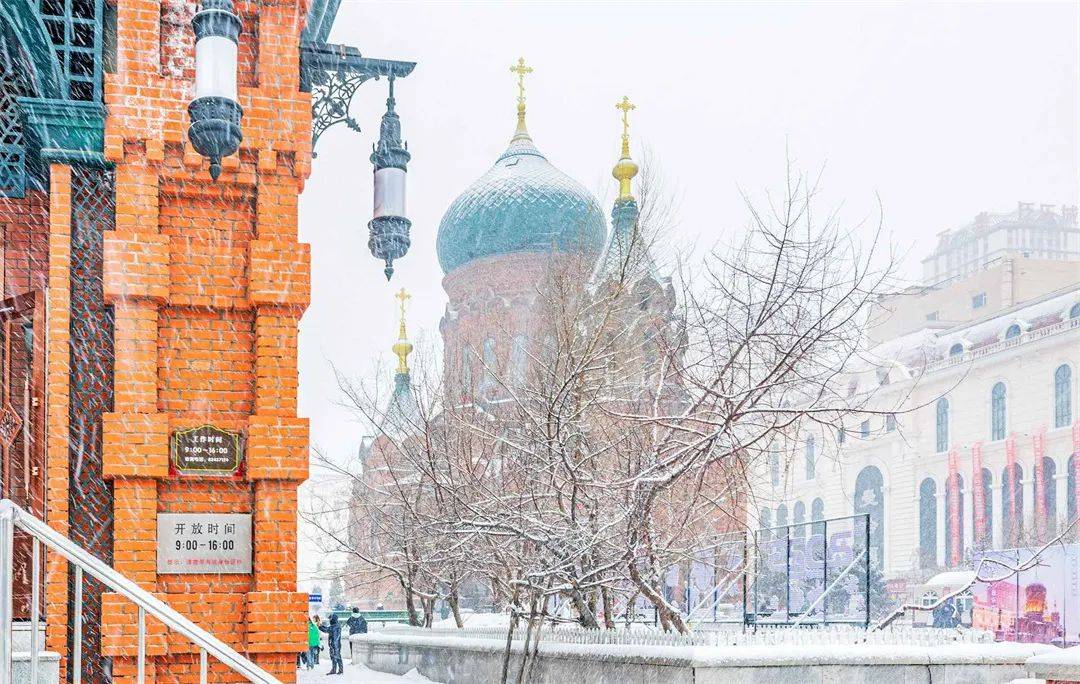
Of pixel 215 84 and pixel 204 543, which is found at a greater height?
pixel 215 84

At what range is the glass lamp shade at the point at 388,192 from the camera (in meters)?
9.60

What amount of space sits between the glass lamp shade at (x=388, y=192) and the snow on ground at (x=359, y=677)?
8.81m

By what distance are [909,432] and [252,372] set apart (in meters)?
59.3

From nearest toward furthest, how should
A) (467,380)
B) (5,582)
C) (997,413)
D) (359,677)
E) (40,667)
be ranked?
(5,582), (40,667), (467,380), (359,677), (997,413)

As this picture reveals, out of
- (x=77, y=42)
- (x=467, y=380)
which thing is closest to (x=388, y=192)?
(x=77, y=42)

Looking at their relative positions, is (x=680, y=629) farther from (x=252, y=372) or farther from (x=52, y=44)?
(x=52, y=44)

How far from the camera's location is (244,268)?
8.52 m

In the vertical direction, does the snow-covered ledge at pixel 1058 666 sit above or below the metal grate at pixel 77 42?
below

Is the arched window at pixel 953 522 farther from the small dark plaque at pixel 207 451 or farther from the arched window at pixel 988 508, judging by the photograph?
the small dark plaque at pixel 207 451

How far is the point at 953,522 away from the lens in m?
59.3

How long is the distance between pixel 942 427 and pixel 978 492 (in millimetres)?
5708

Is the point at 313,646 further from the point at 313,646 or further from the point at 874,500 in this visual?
the point at 874,500

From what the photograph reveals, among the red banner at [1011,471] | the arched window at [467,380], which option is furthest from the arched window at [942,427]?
the arched window at [467,380]

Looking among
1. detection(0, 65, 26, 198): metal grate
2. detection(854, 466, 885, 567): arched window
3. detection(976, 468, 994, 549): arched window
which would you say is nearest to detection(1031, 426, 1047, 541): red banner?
detection(976, 468, 994, 549): arched window
